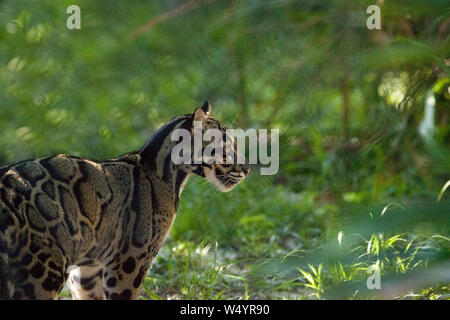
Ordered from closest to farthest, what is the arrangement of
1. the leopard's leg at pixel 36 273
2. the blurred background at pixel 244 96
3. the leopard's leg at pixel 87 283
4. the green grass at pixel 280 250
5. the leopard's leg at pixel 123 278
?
the green grass at pixel 280 250, the leopard's leg at pixel 36 273, the leopard's leg at pixel 123 278, the leopard's leg at pixel 87 283, the blurred background at pixel 244 96

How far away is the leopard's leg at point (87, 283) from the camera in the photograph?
3.35 metres

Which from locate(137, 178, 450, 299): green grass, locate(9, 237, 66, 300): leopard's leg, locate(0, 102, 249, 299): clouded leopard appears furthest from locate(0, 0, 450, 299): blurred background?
locate(9, 237, 66, 300): leopard's leg

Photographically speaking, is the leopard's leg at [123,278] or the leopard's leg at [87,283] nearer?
the leopard's leg at [123,278]

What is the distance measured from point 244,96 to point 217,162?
8.77ft

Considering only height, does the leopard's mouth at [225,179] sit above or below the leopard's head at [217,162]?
below

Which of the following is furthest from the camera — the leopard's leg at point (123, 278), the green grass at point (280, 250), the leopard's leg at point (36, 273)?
the leopard's leg at point (123, 278)

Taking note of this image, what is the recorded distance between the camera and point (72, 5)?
6254 mm

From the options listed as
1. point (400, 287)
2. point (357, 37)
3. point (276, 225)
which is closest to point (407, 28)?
point (357, 37)

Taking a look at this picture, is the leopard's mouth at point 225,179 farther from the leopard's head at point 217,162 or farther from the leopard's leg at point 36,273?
the leopard's leg at point 36,273

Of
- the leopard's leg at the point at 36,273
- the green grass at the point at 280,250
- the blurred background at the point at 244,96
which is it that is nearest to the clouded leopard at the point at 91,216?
the leopard's leg at the point at 36,273

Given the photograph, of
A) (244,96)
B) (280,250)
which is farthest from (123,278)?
(244,96)

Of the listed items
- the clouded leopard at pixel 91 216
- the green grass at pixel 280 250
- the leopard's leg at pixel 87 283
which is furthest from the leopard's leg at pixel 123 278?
the green grass at pixel 280 250

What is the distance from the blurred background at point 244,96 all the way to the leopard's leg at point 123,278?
1.16 metres

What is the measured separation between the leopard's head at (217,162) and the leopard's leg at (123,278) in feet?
1.61
